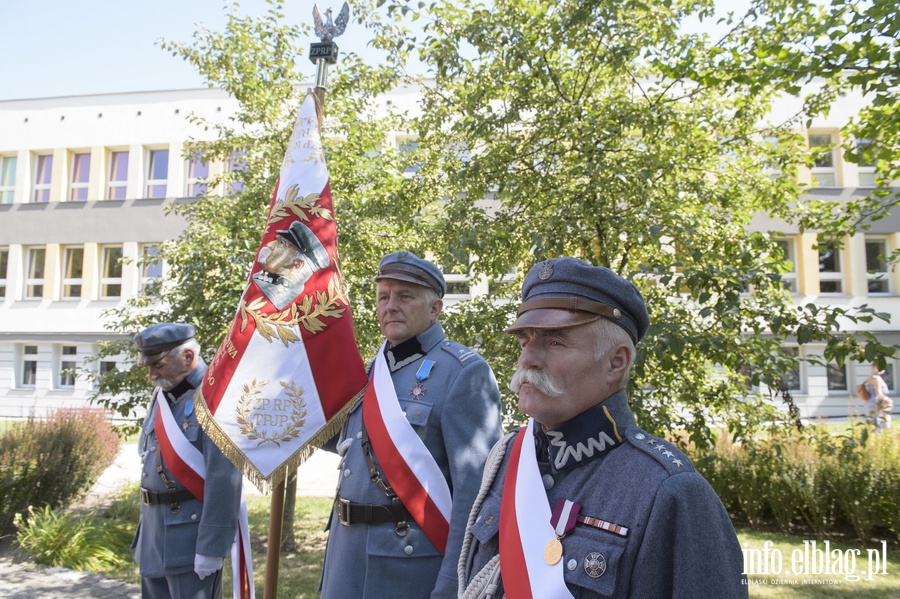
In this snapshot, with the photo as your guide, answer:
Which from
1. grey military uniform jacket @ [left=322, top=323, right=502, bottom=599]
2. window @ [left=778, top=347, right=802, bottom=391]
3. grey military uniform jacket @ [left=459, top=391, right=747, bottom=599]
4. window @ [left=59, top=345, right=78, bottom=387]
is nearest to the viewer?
grey military uniform jacket @ [left=459, top=391, right=747, bottom=599]

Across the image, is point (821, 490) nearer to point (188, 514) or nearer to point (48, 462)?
point (188, 514)

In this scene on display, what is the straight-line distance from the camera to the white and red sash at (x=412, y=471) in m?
2.51

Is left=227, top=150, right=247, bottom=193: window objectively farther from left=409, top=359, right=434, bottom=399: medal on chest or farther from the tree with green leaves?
left=409, top=359, right=434, bottom=399: medal on chest

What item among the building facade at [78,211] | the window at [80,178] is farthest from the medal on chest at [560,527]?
the window at [80,178]

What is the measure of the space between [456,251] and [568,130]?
50.4 inches

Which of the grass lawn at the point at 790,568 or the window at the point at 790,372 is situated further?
the grass lawn at the point at 790,568

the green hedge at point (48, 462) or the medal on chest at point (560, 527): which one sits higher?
the medal on chest at point (560, 527)

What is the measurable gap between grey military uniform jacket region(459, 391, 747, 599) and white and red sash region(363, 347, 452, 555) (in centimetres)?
88

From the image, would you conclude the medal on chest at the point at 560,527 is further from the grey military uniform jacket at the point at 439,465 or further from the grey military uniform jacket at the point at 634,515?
the grey military uniform jacket at the point at 439,465

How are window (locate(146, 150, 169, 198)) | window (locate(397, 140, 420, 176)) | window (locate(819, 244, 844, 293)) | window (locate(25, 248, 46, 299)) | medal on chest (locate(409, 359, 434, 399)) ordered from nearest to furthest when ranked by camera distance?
1. medal on chest (locate(409, 359, 434, 399))
2. window (locate(397, 140, 420, 176))
3. window (locate(819, 244, 844, 293))
4. window (locate(146, 150, 169, 198))
5. window (locate(25, 248, 46, 299))

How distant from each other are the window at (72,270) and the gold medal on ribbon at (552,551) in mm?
26049

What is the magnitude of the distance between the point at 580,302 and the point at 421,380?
3.94ft

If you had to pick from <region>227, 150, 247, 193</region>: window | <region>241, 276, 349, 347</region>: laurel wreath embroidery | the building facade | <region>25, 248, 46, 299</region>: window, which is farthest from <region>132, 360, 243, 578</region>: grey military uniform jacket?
<region>25, 248, 46, 299</region>: window

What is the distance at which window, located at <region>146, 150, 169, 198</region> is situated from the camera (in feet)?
77.3
